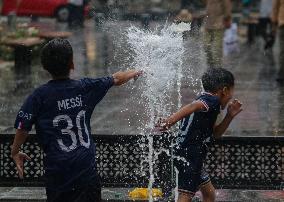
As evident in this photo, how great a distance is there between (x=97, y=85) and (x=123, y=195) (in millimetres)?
2056

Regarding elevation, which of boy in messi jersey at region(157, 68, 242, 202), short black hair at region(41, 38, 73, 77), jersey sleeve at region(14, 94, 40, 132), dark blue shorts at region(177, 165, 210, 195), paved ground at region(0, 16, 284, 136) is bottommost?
paved ground at region(0, 16, 284, 136)

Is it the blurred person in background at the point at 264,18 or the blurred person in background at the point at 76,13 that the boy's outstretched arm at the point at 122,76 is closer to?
the blurred person in background at the point at 264,18

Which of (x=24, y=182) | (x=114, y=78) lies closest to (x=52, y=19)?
(x=24, y=182)

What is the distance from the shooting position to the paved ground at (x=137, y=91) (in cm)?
962

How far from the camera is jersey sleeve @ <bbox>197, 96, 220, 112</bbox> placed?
5.29 m

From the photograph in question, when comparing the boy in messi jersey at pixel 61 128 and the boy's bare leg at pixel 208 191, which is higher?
the boy in messi jersey at pixel 61 128

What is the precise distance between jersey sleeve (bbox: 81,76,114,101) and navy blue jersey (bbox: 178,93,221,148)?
819 millimetres

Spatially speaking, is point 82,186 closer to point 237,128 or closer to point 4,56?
point 237,128

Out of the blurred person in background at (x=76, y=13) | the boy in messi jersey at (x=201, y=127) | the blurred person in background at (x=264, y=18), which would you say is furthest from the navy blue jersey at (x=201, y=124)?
the blurred person in background at (x=76, y=13)

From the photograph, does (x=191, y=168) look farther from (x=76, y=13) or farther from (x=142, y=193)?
(x=76, y=13)

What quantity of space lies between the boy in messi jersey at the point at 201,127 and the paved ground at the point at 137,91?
3404mm

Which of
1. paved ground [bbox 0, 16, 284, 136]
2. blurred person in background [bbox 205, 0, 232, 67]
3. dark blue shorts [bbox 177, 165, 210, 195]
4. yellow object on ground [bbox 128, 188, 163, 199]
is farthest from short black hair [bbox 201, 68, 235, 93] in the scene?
blurred person in background [bbox 205, 0, 232, 67]

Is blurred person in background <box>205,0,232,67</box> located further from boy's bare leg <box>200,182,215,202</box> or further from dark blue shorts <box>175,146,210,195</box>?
dark blue shorts <box>175,146,210,195</box>

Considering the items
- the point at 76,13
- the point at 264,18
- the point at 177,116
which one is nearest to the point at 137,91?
the point at 177,116
